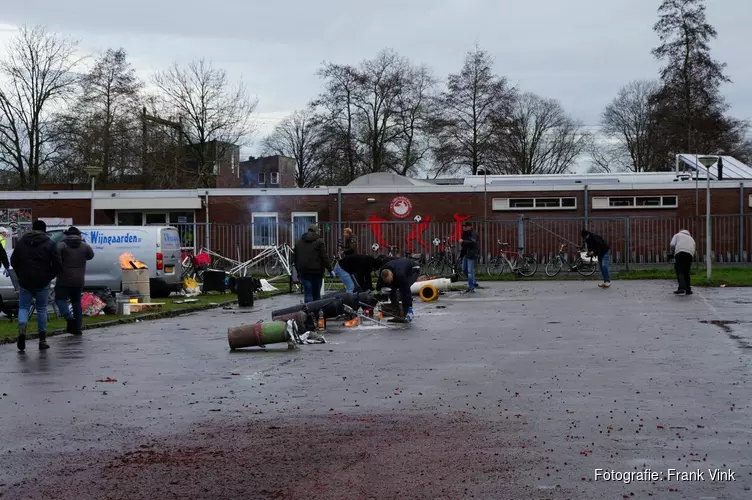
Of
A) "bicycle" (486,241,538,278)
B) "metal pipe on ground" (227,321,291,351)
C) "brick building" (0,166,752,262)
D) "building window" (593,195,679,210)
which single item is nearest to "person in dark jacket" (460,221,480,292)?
"bicycle" (486,241,538,278)

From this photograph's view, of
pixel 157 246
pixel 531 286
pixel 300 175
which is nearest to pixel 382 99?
pixel 300 175

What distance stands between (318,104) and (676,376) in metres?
56.5

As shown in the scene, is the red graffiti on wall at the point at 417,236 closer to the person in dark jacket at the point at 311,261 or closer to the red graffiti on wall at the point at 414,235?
the red graffiti on wall at the point at 414,235

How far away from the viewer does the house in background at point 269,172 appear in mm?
87125

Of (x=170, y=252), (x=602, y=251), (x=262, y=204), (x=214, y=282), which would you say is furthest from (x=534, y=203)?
(x=170, y=252)

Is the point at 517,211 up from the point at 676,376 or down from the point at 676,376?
up

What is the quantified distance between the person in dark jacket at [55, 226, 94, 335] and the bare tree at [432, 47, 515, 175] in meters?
49.4

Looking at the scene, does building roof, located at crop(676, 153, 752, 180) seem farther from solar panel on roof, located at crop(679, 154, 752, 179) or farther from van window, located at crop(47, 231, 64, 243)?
van window, located at crop(47, 231, 64, 243)

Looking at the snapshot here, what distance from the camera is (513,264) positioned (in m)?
34.5

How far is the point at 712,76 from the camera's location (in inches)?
2231

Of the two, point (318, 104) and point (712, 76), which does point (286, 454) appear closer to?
point (712, 76)

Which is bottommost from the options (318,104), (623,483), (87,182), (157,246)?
(623,483)

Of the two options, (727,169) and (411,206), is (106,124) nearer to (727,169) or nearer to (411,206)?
(411,206)

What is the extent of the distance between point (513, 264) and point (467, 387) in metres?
25.0
